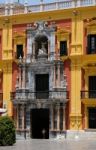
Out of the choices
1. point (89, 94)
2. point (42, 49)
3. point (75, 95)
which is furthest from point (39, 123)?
point (42, 49)

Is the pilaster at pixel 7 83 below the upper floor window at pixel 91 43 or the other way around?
below

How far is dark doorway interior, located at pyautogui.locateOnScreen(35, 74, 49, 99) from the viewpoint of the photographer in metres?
42.9

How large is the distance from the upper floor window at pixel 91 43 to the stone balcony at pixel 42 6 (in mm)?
2739

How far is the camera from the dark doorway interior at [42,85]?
4291 centimetres

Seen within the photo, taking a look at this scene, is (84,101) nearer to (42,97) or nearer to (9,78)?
(42,97)

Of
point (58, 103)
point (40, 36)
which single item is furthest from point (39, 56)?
point (58, 103)

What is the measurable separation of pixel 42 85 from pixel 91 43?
582 centimetres

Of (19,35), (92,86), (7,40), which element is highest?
(19,35)

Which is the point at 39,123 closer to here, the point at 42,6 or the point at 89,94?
the point at 89,94

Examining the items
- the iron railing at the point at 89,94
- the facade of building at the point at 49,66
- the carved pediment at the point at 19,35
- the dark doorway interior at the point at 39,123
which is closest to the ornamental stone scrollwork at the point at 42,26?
the facade of building at the point at 49,66

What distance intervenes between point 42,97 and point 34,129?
3142 millimetres

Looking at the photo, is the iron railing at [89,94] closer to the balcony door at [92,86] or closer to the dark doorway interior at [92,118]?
the balcony door at [92,86]

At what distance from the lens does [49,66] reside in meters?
43.0

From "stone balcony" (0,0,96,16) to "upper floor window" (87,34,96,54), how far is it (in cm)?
274
